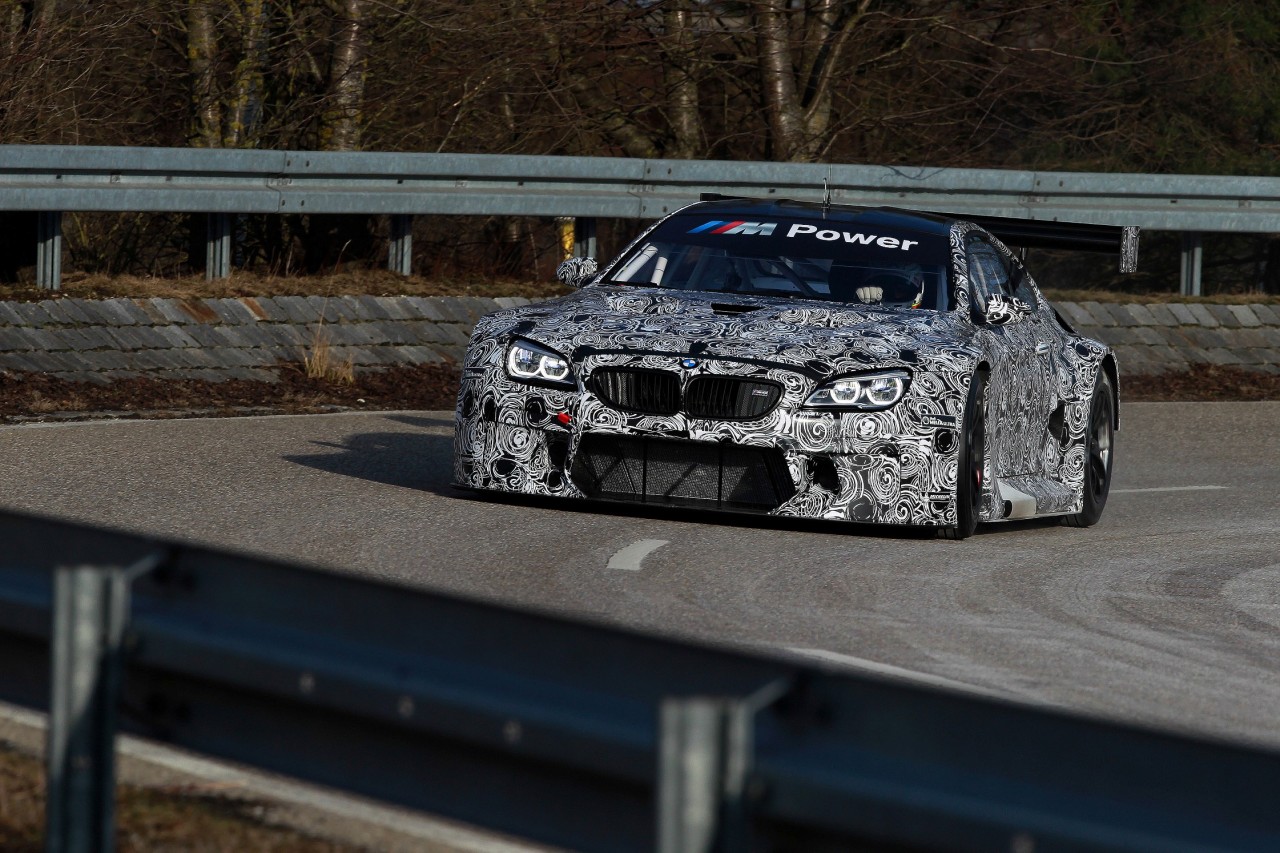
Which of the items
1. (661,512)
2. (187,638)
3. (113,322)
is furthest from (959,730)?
(113,322)

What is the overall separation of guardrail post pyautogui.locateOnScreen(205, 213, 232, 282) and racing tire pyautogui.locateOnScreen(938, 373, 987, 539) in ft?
24.1

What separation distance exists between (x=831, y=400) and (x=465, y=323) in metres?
7.22

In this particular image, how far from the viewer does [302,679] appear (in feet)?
11.5

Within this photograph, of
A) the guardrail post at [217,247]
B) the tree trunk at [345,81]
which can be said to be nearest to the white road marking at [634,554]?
the guardrail post at [217,247]

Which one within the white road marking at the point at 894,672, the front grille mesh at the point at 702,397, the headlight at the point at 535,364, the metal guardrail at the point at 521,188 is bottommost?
the white road marking at the point at 894,672

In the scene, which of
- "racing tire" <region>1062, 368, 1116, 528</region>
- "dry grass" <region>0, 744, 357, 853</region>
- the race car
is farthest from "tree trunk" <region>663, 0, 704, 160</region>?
"dry grass" <region>0, 744, 357, 853</region>

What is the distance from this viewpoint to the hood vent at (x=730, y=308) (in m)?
9.83

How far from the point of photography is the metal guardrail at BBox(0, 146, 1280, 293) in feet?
47.7

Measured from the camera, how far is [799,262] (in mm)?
10617

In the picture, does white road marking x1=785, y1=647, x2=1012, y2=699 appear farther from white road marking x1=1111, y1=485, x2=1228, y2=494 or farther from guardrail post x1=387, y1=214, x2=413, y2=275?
guardrail post x1=387, y1=214, x2=413, y2=275

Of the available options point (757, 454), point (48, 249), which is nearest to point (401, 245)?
point (48, 249)

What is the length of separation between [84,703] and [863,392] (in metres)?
6.02

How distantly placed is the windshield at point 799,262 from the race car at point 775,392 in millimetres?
11

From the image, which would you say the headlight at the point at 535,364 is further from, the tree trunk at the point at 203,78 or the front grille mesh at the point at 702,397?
the tree trunk at the point at 203,78
